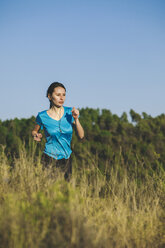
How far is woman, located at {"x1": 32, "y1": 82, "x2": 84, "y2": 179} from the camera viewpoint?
3.22 meters

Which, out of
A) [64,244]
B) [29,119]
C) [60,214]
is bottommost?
[64,244]

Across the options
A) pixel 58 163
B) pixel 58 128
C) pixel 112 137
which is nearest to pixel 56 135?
pixel 58 128

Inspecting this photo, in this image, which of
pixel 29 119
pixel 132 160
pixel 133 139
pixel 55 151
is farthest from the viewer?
pixel 29 119

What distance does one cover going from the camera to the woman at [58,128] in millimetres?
3221

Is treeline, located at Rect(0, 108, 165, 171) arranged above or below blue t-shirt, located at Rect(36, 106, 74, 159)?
above

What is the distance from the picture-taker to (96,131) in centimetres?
1338

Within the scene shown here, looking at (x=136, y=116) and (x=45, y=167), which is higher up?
(x=136, y=116)

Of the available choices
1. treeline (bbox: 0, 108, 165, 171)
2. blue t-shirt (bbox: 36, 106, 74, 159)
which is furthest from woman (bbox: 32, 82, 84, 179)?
treeline (bbox: 0, 108, 165, 171)

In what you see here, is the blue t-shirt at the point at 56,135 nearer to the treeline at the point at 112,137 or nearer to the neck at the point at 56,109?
the neck at the point at 56,109

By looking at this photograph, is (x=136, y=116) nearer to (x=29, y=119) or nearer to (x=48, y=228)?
(x=29, y=119)

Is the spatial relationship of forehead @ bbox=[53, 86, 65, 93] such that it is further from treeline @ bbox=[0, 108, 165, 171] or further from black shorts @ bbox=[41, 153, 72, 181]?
treeline @ bbox=[0, 108, 165, 171]

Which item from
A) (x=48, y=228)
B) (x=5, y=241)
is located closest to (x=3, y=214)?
(x=5, y=241)

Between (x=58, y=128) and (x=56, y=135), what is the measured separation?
10 cm

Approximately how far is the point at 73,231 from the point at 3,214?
634 mm
